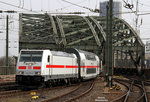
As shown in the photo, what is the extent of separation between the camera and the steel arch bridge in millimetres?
51928

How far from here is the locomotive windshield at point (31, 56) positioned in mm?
20922

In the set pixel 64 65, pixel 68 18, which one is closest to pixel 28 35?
pixel 68 18

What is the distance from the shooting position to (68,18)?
2704 inches

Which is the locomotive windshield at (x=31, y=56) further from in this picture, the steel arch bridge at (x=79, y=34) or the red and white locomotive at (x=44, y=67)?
the steel arch bridge at (x=79, y=34)

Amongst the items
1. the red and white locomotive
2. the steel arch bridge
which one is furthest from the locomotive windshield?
the steel arch bridge

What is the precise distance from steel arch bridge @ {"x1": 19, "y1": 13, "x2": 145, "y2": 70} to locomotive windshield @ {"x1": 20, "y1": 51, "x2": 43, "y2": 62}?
27.3m

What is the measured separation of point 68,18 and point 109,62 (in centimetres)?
4505

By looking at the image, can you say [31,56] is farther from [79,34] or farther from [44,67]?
[79,34]

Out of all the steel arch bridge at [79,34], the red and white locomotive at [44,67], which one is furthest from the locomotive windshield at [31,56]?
the steel arch bridge at [79,34]

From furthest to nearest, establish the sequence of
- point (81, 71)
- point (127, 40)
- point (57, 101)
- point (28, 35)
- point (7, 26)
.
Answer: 1. point (127, 40)
2. point (28, 35)
3. point (7, 26)
4. point (81, 71)
5. point (57, 101)

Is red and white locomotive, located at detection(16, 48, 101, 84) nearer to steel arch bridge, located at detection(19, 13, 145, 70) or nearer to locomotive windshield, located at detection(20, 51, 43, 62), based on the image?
locomotive windshield, located at detection(20, 51, 43, 62)

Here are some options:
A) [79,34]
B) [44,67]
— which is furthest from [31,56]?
[79,34]

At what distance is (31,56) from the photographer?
21.1m

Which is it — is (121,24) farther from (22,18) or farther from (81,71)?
(81,71)
